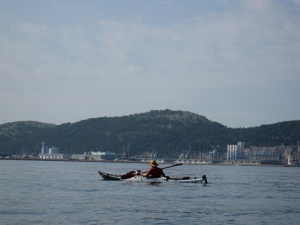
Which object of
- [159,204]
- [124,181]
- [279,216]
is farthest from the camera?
[124,181]

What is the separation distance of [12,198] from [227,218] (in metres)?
18.6

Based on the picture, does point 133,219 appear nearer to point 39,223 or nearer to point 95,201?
point 39,223

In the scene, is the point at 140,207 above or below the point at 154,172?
below

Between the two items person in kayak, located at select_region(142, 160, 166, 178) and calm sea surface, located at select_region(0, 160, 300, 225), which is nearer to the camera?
calm sea surface, located at select_region(0, 160, 300, 225)

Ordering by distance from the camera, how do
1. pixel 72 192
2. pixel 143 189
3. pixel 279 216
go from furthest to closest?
1. pixel 143 189
2. pixel 72 192
3. pixel 279 216

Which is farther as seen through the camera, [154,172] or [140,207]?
[154,172]

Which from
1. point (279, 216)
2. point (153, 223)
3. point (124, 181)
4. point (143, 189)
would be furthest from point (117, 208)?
point (124, 181)

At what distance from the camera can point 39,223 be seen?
33.7 metres

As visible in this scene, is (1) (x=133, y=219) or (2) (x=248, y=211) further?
(2) (x=248, y=211)

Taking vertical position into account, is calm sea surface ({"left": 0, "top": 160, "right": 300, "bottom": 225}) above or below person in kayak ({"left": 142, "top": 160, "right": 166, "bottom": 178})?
below

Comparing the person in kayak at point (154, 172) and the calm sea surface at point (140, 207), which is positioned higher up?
the person in kayak at point (154, 172)

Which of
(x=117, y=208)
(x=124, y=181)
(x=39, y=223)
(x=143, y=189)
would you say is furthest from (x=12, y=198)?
(x=124, y=181)

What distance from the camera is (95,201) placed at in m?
46.5

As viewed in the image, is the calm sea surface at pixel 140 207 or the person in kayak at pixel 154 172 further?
the person in kayak at pixel 154 172
